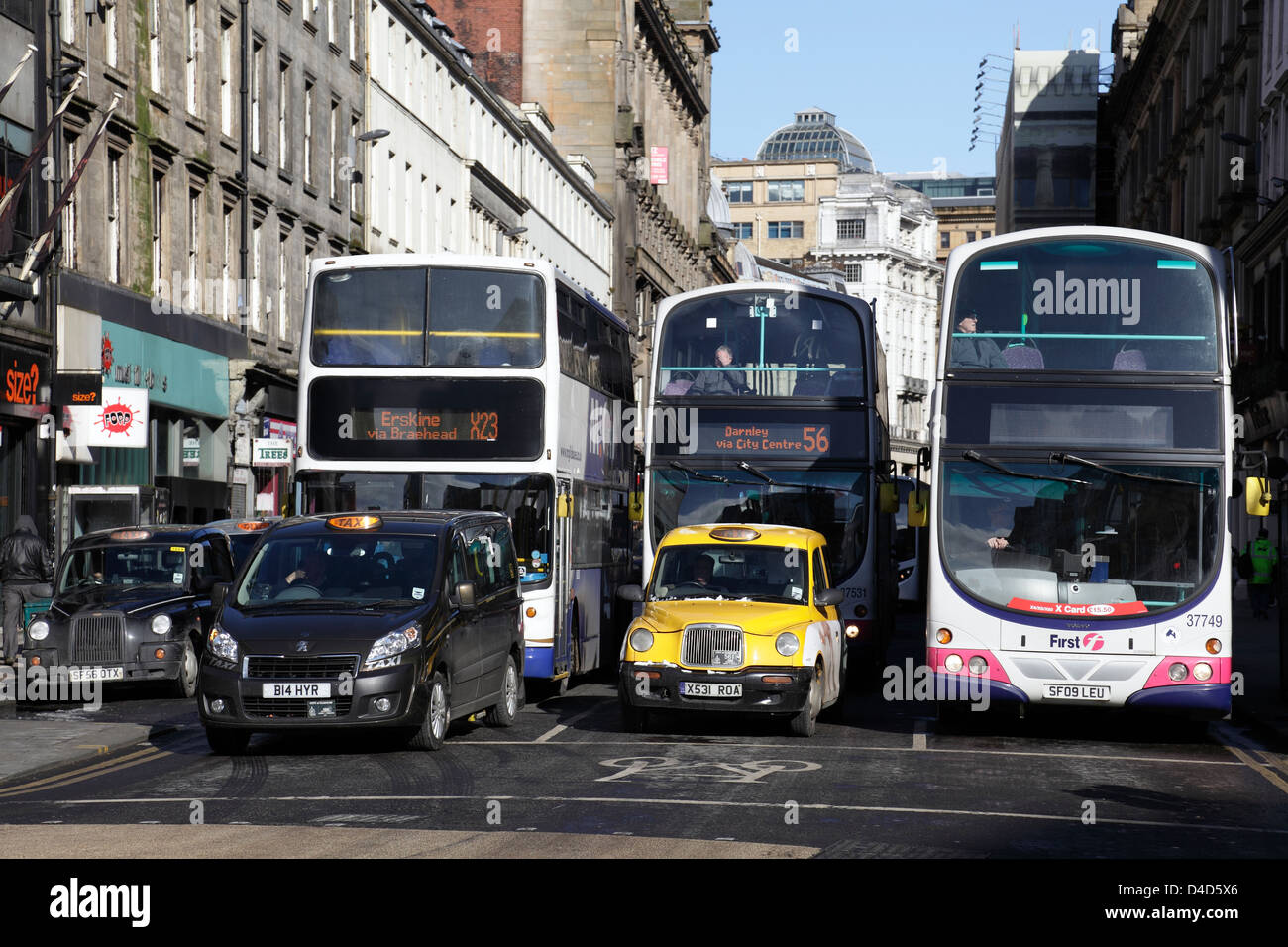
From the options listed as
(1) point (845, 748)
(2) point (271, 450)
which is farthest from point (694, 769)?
(2) point (271, 450)

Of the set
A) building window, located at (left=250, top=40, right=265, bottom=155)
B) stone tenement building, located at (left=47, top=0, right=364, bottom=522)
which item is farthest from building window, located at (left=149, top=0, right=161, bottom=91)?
building window, located at (left=250, top=40, right=265, bottom=155)

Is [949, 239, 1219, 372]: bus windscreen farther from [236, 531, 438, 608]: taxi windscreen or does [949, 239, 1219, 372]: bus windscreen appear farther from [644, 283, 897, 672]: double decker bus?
[644, 283, 897, 672]: double decker bus

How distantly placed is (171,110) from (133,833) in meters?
27.5

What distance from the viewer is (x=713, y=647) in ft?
56.9

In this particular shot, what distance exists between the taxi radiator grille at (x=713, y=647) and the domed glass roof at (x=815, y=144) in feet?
549

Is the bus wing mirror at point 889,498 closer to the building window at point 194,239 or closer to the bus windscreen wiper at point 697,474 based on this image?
the bus windscreen wiper at point 697,474

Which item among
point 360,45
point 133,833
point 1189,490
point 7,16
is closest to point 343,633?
point 133,833

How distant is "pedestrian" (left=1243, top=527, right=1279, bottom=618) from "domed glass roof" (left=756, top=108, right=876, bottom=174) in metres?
144

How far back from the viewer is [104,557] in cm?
2269

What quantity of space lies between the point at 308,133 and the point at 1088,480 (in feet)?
104

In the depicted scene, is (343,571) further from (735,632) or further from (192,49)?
(192,49)

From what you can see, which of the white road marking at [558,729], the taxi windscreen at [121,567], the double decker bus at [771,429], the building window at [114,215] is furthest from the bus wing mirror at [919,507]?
the building window at [114,215]

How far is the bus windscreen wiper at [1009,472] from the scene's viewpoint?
57.4ft

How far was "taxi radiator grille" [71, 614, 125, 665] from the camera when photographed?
2125cm
